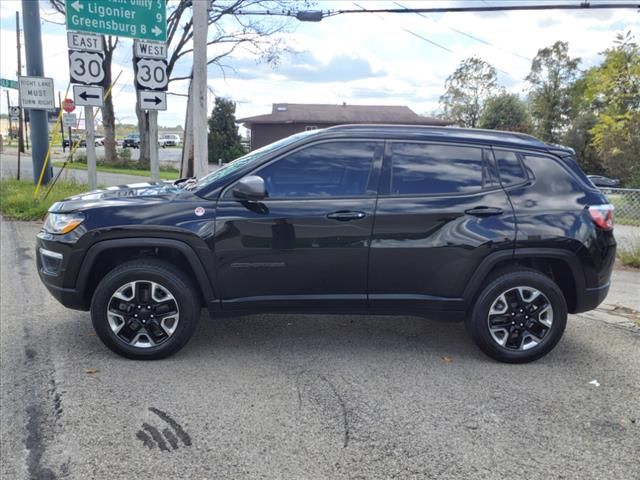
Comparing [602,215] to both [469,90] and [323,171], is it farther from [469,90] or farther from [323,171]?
[469,90]

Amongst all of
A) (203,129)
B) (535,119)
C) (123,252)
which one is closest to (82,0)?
(203,129)

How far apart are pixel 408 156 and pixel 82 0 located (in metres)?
7.67

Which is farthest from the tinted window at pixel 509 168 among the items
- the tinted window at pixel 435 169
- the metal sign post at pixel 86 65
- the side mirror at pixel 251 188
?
the metal sign post at pixel 86 65

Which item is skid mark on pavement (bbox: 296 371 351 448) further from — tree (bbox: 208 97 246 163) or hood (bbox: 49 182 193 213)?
tree (bbox: 208 97 246 163)

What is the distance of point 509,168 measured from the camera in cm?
442

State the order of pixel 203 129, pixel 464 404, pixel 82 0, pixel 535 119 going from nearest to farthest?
1. pixel 464 404
2. pixel 82 0
3. pixel 203 129
4. pixel 535 119

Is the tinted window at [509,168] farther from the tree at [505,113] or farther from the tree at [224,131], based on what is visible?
the tree at [505,113]

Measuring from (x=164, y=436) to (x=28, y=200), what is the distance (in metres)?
10.1

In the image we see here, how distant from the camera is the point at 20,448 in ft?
10.1

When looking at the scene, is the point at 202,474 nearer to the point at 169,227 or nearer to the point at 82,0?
the point at 169,227

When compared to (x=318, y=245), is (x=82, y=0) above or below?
above

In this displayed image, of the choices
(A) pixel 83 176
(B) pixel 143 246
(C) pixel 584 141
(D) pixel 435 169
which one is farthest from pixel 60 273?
(C) pixel 584 141

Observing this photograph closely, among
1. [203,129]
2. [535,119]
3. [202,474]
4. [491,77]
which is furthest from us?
[491,77]

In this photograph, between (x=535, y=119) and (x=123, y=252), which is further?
Answer: (x=535, y=119)
